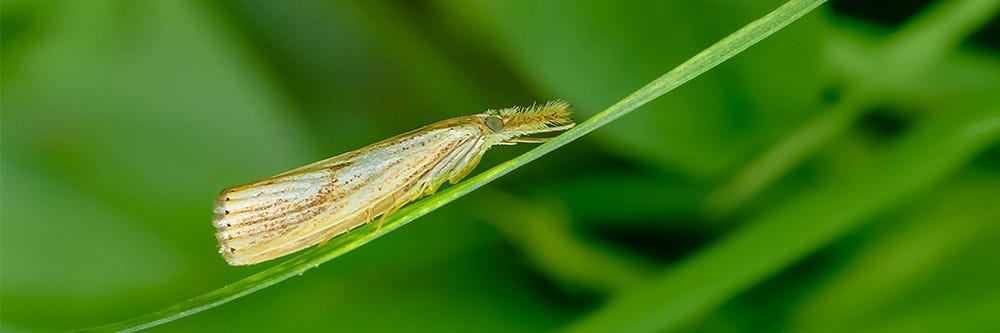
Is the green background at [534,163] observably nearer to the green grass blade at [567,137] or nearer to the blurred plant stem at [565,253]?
the blurred plant stem at [565,253]

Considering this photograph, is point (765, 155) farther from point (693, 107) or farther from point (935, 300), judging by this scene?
point (935, 300)

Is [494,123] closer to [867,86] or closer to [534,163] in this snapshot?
[534,163]

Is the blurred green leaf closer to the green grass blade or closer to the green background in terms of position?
the green background

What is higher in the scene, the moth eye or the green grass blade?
the moth eye

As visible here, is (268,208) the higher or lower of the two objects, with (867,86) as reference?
lower

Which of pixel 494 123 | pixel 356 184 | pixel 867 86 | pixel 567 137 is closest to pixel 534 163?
pixel 494 123

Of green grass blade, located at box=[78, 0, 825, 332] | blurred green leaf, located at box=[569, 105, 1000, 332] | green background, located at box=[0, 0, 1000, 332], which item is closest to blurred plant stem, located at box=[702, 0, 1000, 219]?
green background, located at box=[0, 0, 1000, 332]
